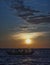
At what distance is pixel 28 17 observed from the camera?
116 cm

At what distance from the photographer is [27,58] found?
1.18 m

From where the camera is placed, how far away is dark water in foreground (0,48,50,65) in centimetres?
115

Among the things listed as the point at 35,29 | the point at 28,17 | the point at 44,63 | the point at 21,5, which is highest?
the point at 21,5

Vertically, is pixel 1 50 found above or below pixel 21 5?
below

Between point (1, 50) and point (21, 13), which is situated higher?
point (21, 13)

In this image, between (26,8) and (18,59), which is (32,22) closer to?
(26,8)

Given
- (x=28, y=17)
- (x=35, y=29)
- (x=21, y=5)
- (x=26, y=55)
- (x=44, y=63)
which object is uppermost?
(x=21, y=5)

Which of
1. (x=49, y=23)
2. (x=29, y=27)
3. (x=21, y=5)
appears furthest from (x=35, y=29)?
(x=21, y=5)

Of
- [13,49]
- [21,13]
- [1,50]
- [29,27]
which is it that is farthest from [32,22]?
[1,50]

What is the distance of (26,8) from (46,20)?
0.28 metres

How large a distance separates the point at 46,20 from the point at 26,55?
49 cm

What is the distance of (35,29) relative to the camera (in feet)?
3.73

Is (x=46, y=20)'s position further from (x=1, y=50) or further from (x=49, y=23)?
(x=1, y=50)

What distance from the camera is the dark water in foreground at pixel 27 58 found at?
1151 mm
